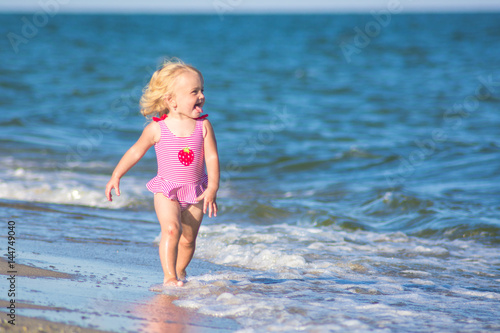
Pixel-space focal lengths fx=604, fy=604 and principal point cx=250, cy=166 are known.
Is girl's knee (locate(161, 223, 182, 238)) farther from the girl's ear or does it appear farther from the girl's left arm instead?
the girl's ear

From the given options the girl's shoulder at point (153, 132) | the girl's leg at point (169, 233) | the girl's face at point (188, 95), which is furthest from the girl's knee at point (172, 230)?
the girl's face at point (188, 95)

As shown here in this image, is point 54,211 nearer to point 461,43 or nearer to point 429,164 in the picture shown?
point 429,164

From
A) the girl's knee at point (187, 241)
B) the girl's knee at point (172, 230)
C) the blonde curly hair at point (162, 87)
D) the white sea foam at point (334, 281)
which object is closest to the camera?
the white sea foam at point (334, 281)

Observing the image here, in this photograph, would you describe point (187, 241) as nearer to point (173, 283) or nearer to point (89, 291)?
point (173, 283)

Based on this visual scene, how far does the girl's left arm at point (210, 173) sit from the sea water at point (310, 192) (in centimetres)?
47

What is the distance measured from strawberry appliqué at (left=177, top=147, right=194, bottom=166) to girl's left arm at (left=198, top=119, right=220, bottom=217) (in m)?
0.09

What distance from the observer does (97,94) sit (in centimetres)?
1536

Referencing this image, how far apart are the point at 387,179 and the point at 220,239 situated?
137 inches

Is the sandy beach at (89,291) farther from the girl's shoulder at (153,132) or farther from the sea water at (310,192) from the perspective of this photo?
the girl's shoulder at (153,132)

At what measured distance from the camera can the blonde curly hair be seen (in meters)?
3.47

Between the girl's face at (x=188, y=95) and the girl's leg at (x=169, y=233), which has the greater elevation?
the girl's face at (x=188, y=95)

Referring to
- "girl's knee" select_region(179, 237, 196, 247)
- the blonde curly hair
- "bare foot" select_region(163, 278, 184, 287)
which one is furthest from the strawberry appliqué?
"bare foot" select_region(163, 278, 184, 287)

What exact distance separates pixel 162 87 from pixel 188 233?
2.87ft

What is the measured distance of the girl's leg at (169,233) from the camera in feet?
11.1
